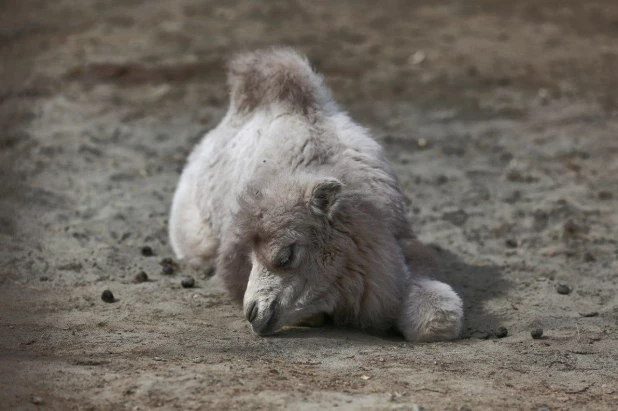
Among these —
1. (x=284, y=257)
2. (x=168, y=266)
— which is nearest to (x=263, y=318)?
(x=284, y=257)

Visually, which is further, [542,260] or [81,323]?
[542,260]

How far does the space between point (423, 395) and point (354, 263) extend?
1.41 metres

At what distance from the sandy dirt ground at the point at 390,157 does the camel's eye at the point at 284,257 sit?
0.47m

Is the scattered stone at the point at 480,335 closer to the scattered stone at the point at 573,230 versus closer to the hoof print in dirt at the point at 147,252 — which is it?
the scattered stone at the point at 573,230

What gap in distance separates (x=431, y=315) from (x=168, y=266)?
2461mm

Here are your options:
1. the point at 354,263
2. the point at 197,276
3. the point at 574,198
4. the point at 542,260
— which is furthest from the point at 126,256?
the point at 574,198

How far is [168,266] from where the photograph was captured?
24.7ft

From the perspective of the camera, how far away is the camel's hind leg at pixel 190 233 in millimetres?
7371

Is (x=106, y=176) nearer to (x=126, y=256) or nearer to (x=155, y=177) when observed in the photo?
(x=155, y=177)

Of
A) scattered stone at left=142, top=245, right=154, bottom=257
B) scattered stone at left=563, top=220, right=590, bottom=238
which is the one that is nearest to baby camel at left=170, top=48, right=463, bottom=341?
scattered stone at left=142, top=245, right=154, bottom=257

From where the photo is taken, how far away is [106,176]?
9602mm

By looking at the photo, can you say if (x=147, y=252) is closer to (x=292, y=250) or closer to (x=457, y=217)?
(x=292, y=250)

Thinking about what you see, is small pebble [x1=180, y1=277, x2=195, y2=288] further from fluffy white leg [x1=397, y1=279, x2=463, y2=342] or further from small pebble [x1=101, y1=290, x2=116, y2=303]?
fluffy white leg [x1=397, y1=279, x2=463, y2=342]

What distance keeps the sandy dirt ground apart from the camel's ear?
2.65 ft
